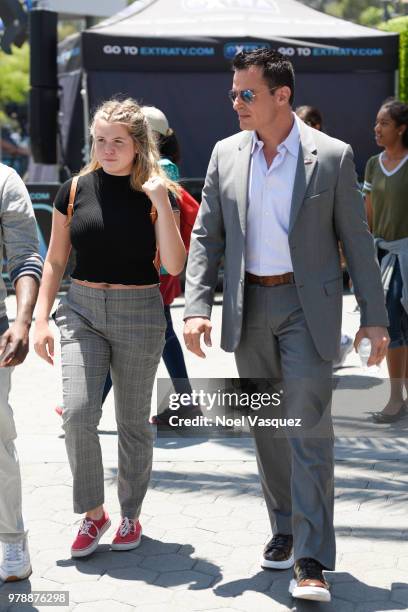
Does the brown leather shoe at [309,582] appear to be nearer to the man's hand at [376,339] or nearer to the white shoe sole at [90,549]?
the man's hand at [376,339]

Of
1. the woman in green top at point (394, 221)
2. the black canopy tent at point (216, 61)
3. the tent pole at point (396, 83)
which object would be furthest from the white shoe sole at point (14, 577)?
the tent pole at point (396, 83)

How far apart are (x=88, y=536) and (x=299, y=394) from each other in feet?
3.77

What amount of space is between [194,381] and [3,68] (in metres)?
32.4

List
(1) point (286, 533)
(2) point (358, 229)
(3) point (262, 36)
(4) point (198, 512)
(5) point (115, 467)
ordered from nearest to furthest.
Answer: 1. (2) point (358, 229)
2. (1) point (286, 533)
3. (4) point (198, 512)
4. (5) point (115, 467)
5. (3) point (262, 36)

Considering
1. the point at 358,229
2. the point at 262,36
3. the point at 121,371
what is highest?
the point at 262,36

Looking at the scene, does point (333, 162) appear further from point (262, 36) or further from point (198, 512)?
point (262, 36)

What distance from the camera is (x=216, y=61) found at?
14250mm

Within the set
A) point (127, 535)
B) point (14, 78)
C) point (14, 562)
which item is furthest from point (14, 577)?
point (14, 78)

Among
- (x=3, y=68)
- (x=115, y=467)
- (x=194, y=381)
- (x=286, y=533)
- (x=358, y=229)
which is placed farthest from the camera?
(x=3, y=68)

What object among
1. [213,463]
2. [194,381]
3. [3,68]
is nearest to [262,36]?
[194,381]

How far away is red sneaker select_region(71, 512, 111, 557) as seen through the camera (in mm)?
4562

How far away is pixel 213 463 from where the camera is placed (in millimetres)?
5992

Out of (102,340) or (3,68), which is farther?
(3,68)

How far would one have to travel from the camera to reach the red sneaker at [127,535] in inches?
185
